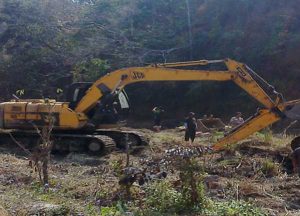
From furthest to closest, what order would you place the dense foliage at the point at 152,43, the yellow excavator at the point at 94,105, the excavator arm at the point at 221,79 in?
the dense foliage at the point at 152,43 → the yellow excavator at the point at 94,105 → the excavator arm at the point at 221,79

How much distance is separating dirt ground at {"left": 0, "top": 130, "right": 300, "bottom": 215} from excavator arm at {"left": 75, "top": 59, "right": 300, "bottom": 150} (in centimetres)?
67

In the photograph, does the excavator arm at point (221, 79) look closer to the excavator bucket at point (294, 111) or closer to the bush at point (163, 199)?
the excavator bucket at point (294, 111)

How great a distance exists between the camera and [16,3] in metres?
33.6

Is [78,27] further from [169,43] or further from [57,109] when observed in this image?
[57,109]

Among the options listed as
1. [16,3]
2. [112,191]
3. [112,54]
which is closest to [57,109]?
[112,191]

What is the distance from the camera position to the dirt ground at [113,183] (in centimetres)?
735

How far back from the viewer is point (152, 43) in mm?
30375

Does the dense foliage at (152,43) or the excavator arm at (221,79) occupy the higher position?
→ the dense foliage at (152,43)

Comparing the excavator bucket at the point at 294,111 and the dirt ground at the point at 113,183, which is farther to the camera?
the excavator bucket at the point at 294,111

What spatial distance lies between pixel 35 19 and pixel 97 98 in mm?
17669

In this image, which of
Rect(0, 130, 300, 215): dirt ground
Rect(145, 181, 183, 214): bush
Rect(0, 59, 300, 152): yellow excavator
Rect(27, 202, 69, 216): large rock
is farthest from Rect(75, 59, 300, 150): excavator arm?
Rect(27, 202, 69, 216): large rock

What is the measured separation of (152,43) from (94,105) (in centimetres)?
1494

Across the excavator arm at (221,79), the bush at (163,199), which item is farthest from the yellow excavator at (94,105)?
the bush at (163,199)

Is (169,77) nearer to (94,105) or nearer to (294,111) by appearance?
(94,105)
